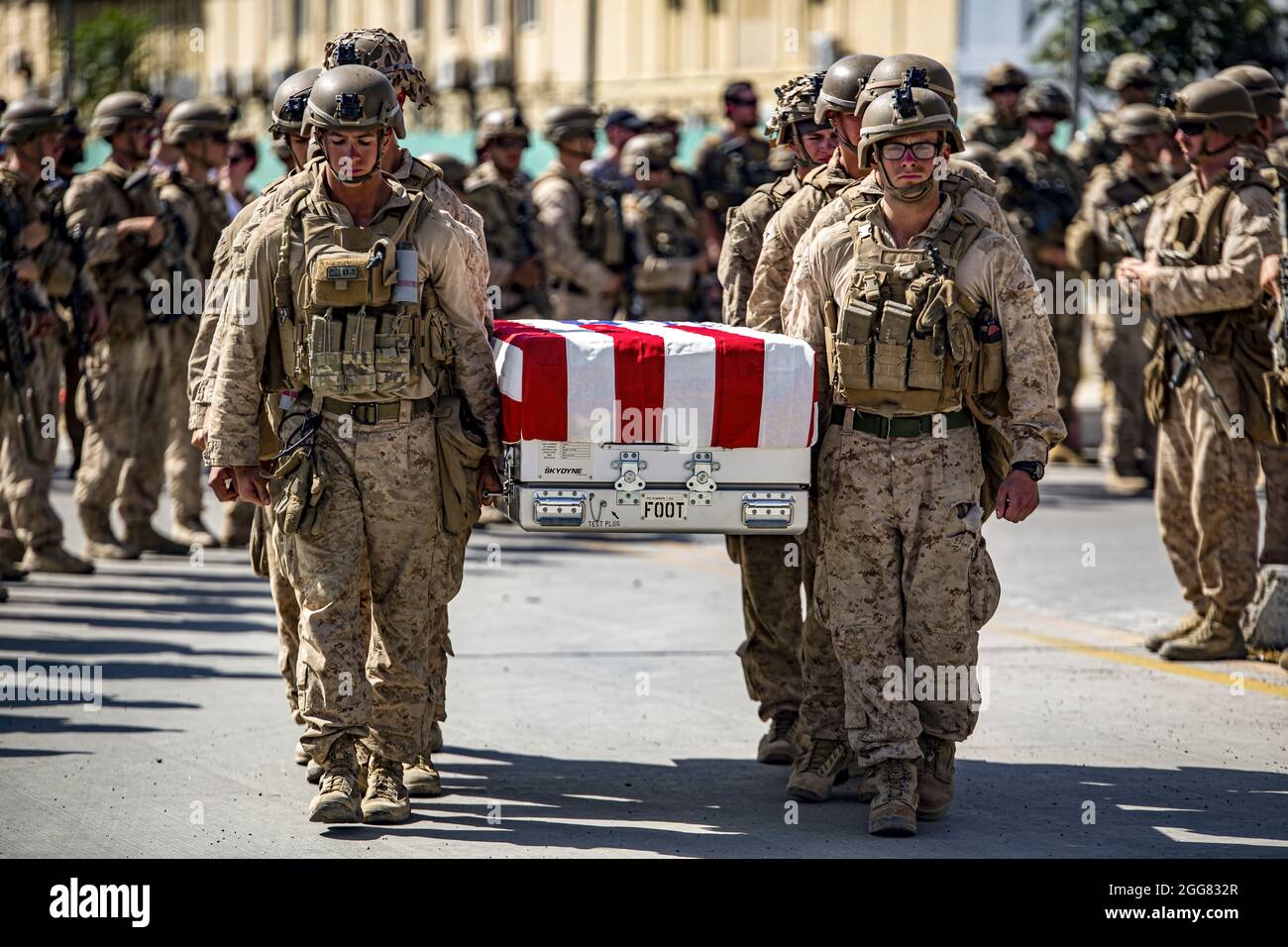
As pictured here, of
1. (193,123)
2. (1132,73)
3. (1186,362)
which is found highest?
(1132,73)

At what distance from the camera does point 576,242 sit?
13.8m

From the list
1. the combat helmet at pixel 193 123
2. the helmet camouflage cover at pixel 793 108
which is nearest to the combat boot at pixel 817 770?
the helmet camouflage cover at pixel 793 108

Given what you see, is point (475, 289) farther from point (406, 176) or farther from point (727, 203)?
point (727, 203)

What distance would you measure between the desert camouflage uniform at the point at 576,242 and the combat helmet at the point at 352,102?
7.19 m

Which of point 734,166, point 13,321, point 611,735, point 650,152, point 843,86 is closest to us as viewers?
point 843,86

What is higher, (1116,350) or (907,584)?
(1116,350)

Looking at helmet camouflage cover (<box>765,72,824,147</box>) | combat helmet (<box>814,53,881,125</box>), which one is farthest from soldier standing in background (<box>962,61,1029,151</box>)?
combat helmet (<box>814,53,881,125</box>)

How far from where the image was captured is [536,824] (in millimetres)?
6457

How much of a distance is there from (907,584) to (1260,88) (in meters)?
3.90

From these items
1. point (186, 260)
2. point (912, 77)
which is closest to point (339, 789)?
point (912, 77)

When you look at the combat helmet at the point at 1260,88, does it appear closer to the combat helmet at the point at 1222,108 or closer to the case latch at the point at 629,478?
the combat helmet at the point at 1222,108

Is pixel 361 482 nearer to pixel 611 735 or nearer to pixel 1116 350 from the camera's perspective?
pixel 611 735

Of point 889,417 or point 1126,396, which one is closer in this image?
point 889,417

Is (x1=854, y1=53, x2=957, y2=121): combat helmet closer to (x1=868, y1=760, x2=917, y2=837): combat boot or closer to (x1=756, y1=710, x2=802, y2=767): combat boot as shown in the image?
(x1=868, y1=760, x2=917, y2=837): combat boot
